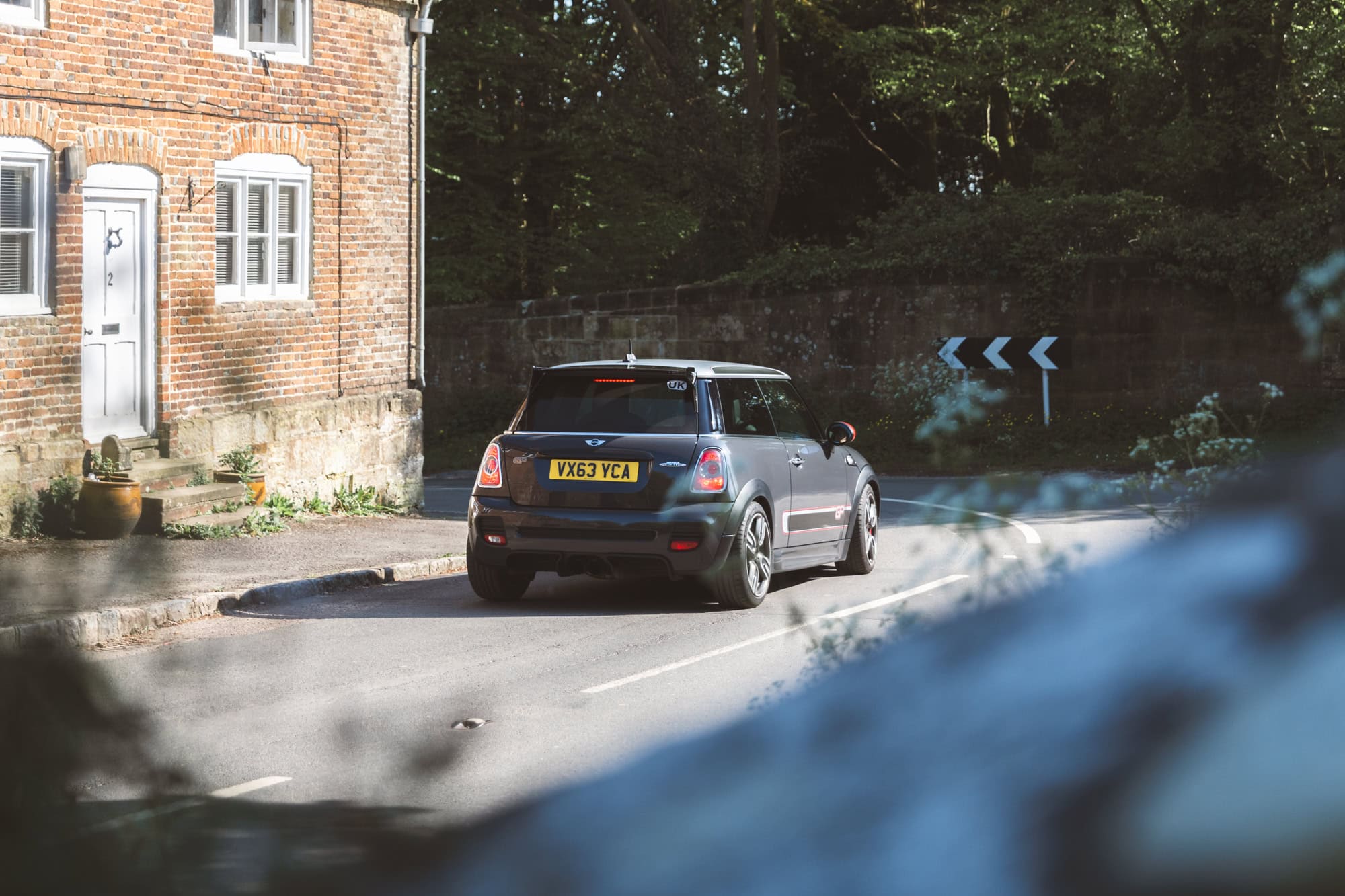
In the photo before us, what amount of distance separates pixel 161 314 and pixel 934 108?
18.9m

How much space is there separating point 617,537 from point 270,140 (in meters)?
7.48

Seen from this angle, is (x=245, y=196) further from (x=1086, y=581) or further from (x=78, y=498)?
(x=1086, y=581)

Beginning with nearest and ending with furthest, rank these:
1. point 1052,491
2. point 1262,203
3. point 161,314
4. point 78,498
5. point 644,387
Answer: point 1052,491 < point 644,387 < point 78,498 < point 161,314 < point 1262,203

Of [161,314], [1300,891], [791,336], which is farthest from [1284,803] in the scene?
[791,336]

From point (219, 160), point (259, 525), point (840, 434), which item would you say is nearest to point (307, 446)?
point (259, 525)

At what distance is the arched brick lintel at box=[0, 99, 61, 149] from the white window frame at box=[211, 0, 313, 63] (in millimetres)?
2206

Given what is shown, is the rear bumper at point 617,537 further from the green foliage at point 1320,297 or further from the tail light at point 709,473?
the green foliage at point 1320,297

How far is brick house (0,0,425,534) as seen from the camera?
13414 mm

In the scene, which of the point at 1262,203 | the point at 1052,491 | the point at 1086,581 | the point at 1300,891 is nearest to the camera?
the point at 1300,891

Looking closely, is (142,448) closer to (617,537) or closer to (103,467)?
(103,467)

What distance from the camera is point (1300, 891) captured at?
104 centimetres

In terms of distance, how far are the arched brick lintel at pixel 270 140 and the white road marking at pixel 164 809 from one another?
48.5ft

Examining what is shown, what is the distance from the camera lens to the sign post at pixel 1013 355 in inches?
963

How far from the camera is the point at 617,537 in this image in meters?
10.5
